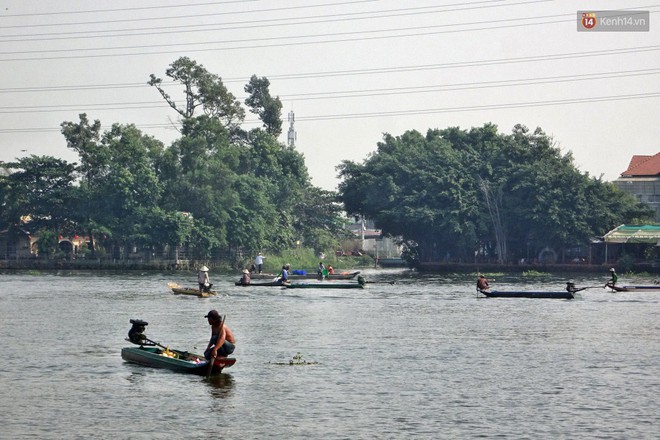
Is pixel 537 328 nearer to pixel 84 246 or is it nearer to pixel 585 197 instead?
pixel 585 197

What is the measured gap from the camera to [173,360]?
29672 mm

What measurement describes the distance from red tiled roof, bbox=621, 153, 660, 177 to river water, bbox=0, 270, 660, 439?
6041cm

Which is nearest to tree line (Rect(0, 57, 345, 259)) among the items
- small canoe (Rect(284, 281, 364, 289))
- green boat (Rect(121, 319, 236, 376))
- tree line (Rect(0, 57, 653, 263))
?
tree line (Rect(0, 57, 653, 263))

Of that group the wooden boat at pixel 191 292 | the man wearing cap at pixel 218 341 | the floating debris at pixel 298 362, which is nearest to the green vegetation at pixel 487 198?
the wooden boat at pixel 191 292

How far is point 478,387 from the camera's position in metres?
28.2

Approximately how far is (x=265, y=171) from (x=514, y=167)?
94.8 feet

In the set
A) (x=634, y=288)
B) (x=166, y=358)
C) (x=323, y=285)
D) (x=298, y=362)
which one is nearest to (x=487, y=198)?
(x=634, y=288)

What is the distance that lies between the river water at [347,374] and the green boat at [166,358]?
32cm

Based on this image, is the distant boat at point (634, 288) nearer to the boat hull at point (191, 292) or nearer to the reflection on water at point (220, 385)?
the boat hull at point (191, 292)

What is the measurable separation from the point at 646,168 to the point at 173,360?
9204cm

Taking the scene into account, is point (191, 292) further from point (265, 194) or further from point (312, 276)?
point (265, 194)

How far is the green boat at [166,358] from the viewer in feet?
94.6

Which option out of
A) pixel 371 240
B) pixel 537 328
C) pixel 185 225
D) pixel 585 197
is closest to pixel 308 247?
pixel 185 225

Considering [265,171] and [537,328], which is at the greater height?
[265,171]
